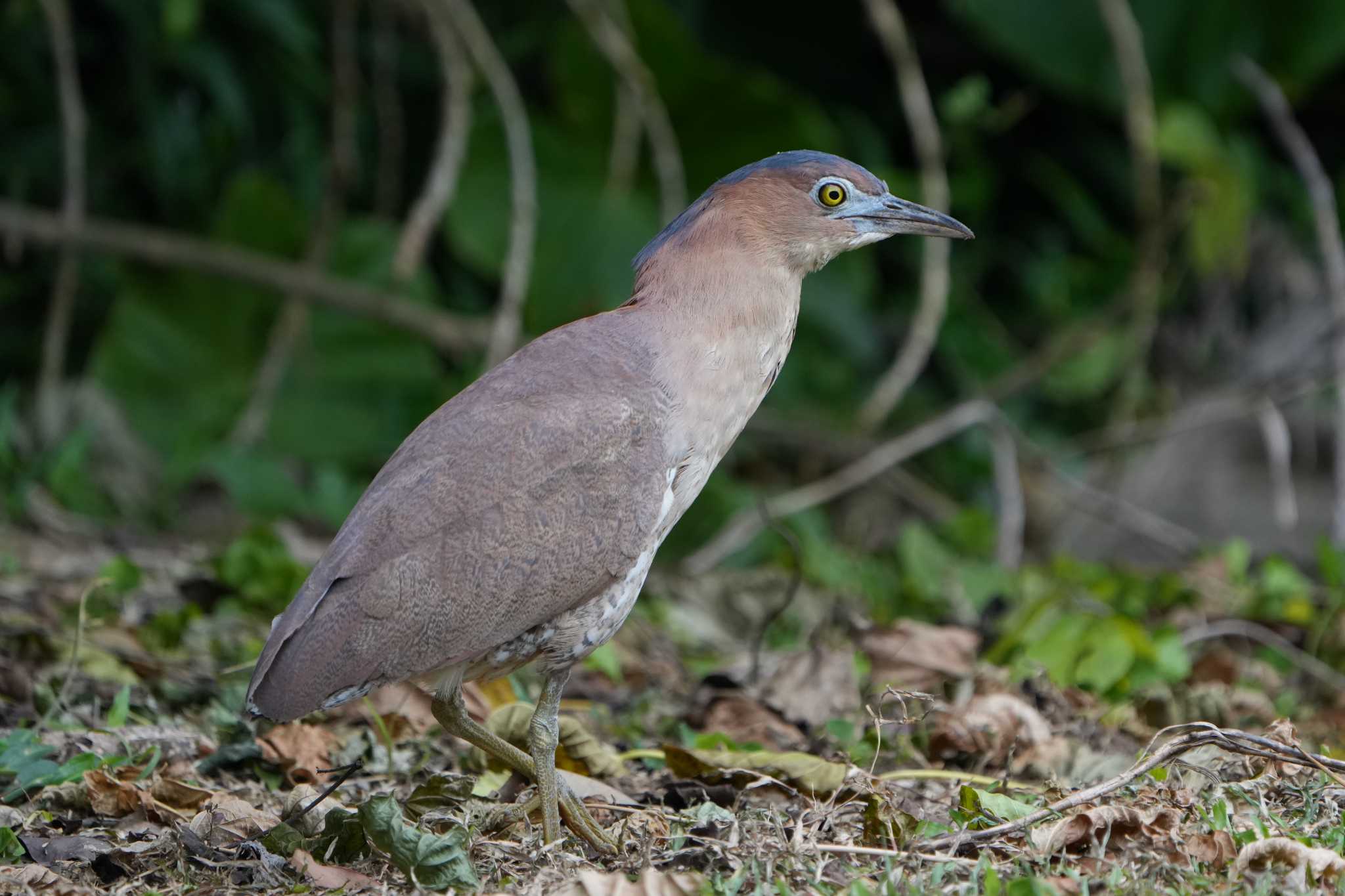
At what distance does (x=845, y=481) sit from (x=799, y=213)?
10.2 feet

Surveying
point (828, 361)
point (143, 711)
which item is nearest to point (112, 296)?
point (828, 361)

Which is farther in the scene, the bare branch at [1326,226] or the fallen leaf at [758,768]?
the bare branch at [1326,226]

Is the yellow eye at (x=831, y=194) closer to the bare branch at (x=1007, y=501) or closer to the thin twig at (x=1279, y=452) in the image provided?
the bare branch at (x=1007, y=501)

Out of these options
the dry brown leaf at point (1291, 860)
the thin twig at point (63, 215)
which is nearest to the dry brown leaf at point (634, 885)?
the dry brown leaf at point (1291, 860)

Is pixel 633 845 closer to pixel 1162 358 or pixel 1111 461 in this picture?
pixel 1111 461

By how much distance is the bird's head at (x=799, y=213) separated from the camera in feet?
12.6

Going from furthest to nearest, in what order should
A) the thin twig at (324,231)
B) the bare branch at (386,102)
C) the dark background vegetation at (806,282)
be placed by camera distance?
the bare branch at (386,102) → the thin twig at (324,231) → the dark background vegetation at (806,282)

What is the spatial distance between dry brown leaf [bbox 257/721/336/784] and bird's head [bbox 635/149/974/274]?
150cm

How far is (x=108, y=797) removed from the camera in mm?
3363

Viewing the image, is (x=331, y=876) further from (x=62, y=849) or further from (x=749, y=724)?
(x=749, y=724)

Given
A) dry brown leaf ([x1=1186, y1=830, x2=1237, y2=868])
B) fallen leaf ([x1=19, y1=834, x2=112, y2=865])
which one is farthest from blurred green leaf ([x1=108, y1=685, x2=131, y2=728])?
A: dry brown leaf ([x1=1186, y1=830, x2=1237, y2=868])

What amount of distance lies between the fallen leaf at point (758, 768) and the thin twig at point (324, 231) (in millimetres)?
4453

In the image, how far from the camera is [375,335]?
25.2ft

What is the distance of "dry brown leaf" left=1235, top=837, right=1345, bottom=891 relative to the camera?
2.65 meters
